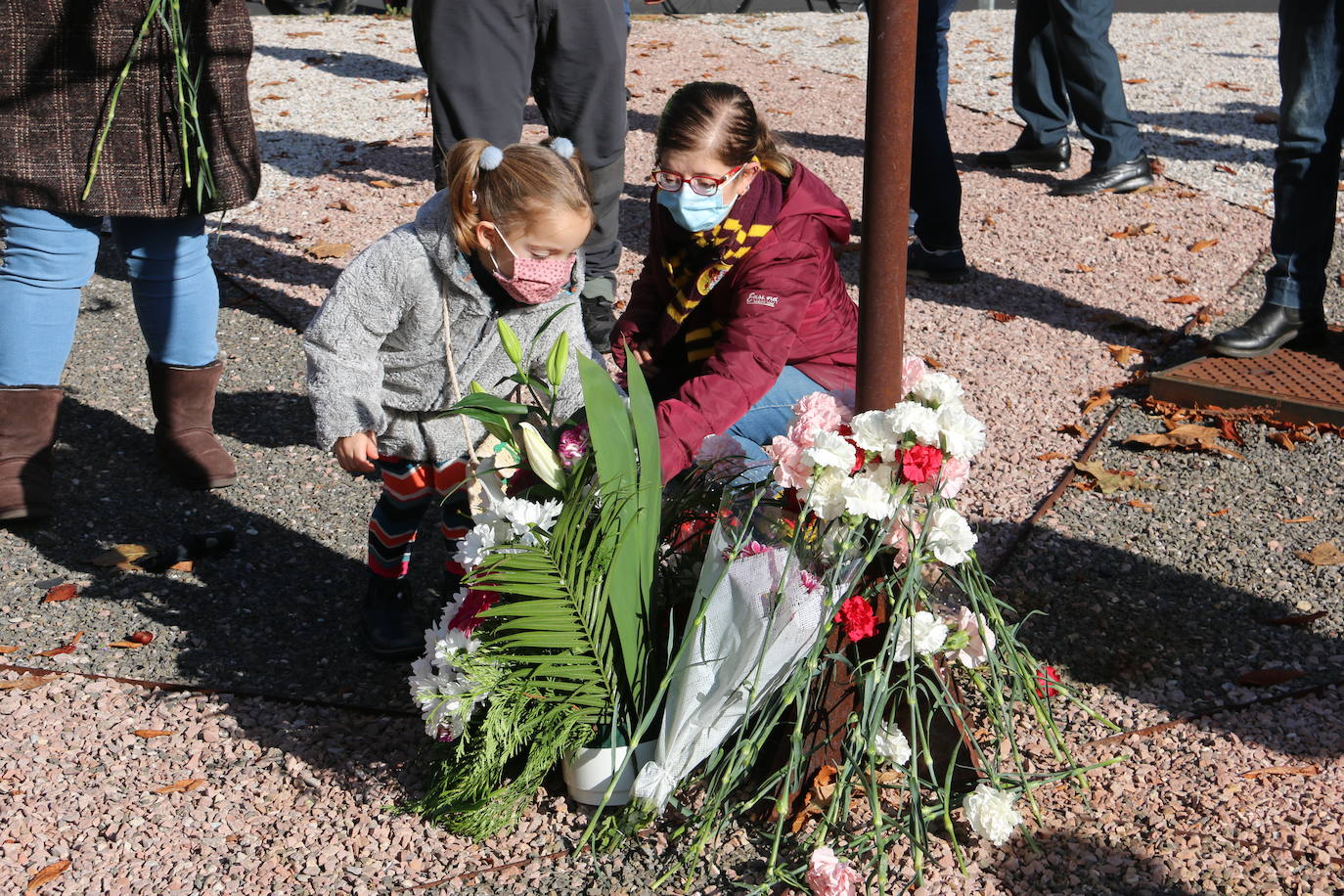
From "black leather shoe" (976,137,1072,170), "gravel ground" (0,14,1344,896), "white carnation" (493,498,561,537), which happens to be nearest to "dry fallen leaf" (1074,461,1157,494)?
"gravel ground" (0,14,1344,896)

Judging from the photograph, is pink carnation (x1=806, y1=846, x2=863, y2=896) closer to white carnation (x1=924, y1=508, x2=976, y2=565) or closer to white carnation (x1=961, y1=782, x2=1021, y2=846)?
white carnation (x1=961, y1=782, x2=1021, y2=846)

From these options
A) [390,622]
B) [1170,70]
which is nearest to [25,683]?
[390,622]

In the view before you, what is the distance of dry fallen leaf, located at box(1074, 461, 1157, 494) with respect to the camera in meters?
3.54

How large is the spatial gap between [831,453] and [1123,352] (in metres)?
2.68

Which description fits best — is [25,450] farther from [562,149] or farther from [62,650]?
[562,149]

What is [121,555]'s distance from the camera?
3.26 metres

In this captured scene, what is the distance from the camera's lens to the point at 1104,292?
495 cm

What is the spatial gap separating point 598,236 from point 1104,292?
2.00m

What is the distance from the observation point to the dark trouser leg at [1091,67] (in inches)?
218

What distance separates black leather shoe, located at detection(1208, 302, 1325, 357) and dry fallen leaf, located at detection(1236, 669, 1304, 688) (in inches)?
65.6

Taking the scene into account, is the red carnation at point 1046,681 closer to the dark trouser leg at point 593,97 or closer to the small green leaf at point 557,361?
the small green leaf at point 557,361

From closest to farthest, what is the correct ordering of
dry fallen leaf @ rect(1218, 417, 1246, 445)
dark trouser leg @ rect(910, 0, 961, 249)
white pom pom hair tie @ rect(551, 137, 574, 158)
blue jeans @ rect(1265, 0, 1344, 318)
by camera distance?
white pom pom hair tie @ rect(551, 137, 574, 158), dry fallen leaf @ rect(1218, 417, 1246, 445), blue jeans @ rect(1265, 0, 1344, 318), dark trouser leg @ rect(910, 0, 961, 249)

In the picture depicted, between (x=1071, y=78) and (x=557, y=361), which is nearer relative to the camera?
(x=557, y=361)

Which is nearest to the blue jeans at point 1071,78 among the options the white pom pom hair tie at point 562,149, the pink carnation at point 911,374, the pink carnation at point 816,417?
the white pom pom hair tie at point 562,149
